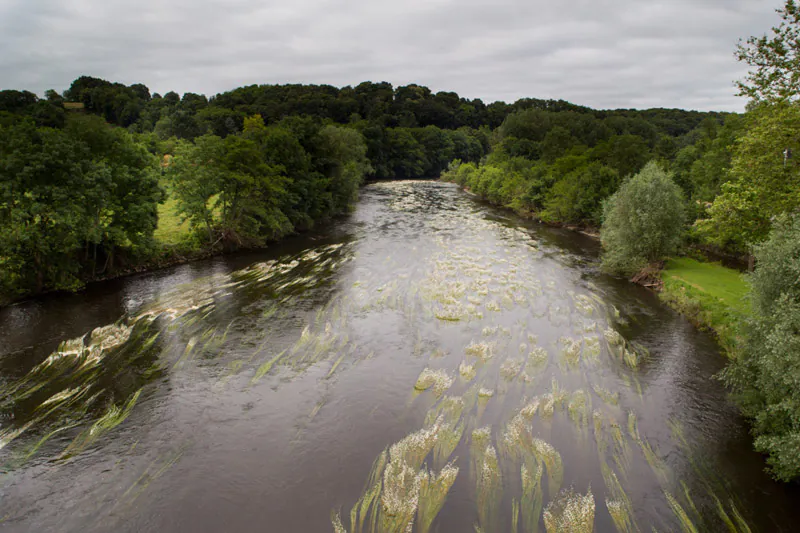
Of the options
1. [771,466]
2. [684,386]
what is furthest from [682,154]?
[771,466]

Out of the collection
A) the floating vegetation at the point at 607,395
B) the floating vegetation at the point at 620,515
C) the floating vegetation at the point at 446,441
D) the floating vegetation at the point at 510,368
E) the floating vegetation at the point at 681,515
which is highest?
the floating vegetation at the point at 510,368

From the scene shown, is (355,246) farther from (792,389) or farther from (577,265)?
(792,389)

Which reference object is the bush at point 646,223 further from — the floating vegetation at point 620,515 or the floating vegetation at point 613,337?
the floating vegetation at point 620,515

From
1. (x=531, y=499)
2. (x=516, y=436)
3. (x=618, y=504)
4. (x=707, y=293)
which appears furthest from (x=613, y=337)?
(x=531, y=499)

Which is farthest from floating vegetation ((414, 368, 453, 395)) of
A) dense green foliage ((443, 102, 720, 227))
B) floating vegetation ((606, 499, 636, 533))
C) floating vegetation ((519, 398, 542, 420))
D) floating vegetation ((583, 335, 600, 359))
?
dense green foliage ((443, 102, 720, 227))

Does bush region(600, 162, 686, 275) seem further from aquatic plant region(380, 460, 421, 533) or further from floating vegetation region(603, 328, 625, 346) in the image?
aquatic plant region(380, 460, 421, 533)

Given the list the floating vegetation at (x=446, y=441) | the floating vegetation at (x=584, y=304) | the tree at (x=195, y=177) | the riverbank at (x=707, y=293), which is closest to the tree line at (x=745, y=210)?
the riverbank at (x=707, y=293)
